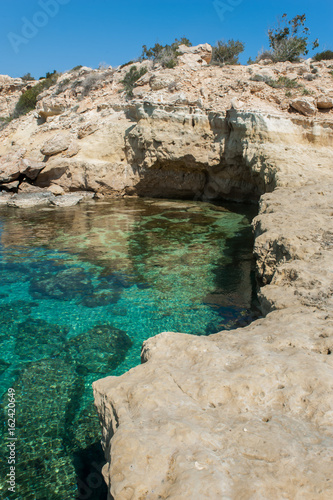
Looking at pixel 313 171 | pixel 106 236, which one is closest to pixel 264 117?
pixel 313 171

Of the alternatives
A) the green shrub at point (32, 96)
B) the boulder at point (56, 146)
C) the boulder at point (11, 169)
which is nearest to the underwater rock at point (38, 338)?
the boulder at point (11, 169)

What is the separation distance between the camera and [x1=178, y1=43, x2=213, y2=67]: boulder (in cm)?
1914

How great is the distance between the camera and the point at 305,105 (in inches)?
511

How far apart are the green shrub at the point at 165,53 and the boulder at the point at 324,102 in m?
8.73

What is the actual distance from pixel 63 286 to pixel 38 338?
1880mm

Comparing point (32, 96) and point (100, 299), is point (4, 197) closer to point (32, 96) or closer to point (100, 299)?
point (100, 299)

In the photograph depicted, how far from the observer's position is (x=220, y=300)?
20.6ft

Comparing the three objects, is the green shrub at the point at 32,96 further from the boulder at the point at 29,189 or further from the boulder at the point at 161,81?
the boulder at the point at 29,189

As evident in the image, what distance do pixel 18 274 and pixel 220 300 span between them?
446 centimetres

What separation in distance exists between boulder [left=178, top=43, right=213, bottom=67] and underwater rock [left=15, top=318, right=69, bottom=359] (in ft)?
59.2

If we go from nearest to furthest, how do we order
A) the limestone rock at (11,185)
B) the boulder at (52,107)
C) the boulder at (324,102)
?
1. the boulder at (324,102)
2. the limestone rock at (11,185)
3. the boulder at (52,107)

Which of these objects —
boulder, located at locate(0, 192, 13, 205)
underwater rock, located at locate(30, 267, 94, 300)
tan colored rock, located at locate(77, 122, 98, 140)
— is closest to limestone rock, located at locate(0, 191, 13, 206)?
boulder, located at locate(0, 192, 13, 205)

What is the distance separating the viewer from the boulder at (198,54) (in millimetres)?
19141

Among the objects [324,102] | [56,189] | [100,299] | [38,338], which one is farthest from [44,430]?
[324,102]
